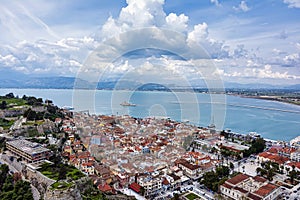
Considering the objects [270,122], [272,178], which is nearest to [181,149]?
[272,178]

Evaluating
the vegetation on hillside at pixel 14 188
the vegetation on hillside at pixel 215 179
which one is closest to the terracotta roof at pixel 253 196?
the vegetation on hillside at pixel 215 179

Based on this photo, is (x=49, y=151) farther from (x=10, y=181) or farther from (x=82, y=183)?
(x=82, y=183)

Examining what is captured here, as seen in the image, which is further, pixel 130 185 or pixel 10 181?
pixel 130 185

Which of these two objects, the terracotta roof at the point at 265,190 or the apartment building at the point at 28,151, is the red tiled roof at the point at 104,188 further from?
the terracotta roof at the point at 265,190

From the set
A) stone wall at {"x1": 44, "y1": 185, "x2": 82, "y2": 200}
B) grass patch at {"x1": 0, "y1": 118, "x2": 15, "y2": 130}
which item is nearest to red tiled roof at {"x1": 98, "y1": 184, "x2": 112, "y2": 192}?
stone wall at {"x1": 44, "y1": 185, "x2": 82, "y2": 200}

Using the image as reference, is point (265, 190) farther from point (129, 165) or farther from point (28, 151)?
point (28, 151)

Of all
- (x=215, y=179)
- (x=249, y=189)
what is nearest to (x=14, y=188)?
(x=215, y=179)

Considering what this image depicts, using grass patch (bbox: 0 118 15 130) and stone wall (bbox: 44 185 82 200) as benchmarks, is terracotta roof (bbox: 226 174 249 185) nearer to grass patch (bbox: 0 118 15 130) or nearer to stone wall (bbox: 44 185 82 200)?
stone wall (bbox: 44 185 82 200)
